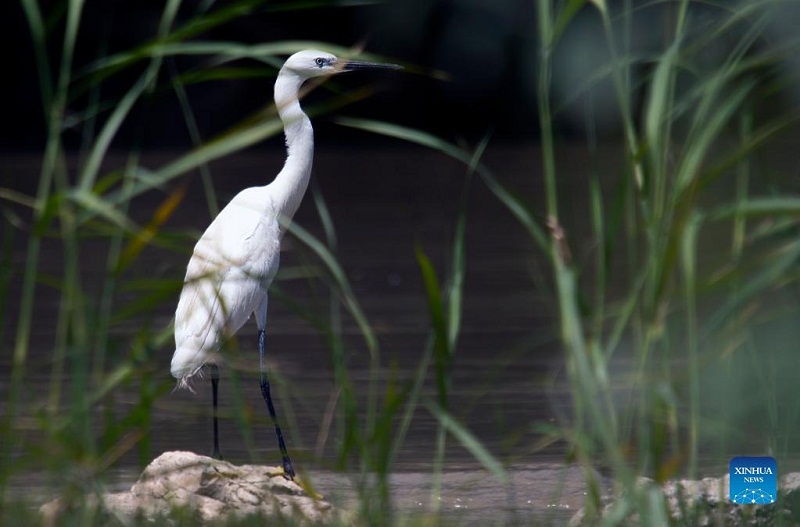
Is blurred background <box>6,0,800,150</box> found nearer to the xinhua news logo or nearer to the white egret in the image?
the xinhua news logo

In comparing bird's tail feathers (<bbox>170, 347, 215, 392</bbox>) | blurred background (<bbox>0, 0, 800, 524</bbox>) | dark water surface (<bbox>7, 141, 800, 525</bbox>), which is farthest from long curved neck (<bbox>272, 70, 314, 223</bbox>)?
blurred background (<bbox>0, 0, 800, 524</bbox>)

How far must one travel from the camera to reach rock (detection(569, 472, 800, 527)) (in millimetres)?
2684

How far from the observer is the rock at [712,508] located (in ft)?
8.80

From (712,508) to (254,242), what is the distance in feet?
6.84

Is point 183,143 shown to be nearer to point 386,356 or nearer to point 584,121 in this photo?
point 386,356

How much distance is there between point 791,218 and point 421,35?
2.99ft

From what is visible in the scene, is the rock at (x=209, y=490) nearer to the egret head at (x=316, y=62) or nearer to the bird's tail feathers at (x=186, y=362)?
the bird's tail feathers at (x=186, y=362)

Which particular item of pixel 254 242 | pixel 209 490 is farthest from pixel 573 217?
pixel 254 242

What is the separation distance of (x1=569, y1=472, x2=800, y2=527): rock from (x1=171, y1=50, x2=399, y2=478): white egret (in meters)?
1.44

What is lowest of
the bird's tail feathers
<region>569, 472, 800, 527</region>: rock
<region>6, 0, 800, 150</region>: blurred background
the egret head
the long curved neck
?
<region>569, 472, 800, 527</region>: rock

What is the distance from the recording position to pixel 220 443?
511cm

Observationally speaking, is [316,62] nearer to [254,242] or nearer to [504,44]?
[254,242]

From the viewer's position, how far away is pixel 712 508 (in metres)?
3.20

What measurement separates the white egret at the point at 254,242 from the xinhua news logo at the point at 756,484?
1.63 meters
